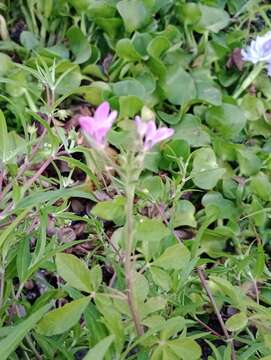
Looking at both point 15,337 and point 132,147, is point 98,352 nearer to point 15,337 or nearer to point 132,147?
point 15,337

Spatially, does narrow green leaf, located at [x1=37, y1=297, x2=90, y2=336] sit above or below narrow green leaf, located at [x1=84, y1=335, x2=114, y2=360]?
below

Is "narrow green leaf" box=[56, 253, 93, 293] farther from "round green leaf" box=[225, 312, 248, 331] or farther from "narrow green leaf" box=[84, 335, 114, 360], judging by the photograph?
"round green leaf" box=[225, 312, 248, 331]

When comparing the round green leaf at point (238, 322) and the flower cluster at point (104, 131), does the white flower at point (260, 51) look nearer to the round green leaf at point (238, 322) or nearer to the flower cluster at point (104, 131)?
the round green leaf at point (238, 322)

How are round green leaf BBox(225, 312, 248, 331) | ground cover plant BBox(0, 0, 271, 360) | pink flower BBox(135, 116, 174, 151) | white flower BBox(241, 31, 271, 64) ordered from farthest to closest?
white flower BBox(241, 31, 271, 64) → ground cover plant BBox(0, 0, 271, 360) → round green leaf BBox(225, 312, 248, 331) → pink flower BBox(135, 116, 174, 151)

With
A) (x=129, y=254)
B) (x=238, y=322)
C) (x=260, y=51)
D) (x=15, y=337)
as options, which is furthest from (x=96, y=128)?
(x=260, y=51)

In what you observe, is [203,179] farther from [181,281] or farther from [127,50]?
[181,281]

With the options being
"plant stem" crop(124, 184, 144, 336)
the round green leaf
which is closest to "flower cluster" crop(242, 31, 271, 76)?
the round green leaf

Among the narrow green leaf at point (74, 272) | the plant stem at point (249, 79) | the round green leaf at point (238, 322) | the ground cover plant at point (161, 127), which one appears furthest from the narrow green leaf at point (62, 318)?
the plant stem at point (249, 79)

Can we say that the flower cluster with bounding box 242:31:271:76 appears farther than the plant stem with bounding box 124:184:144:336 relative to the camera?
Yes
